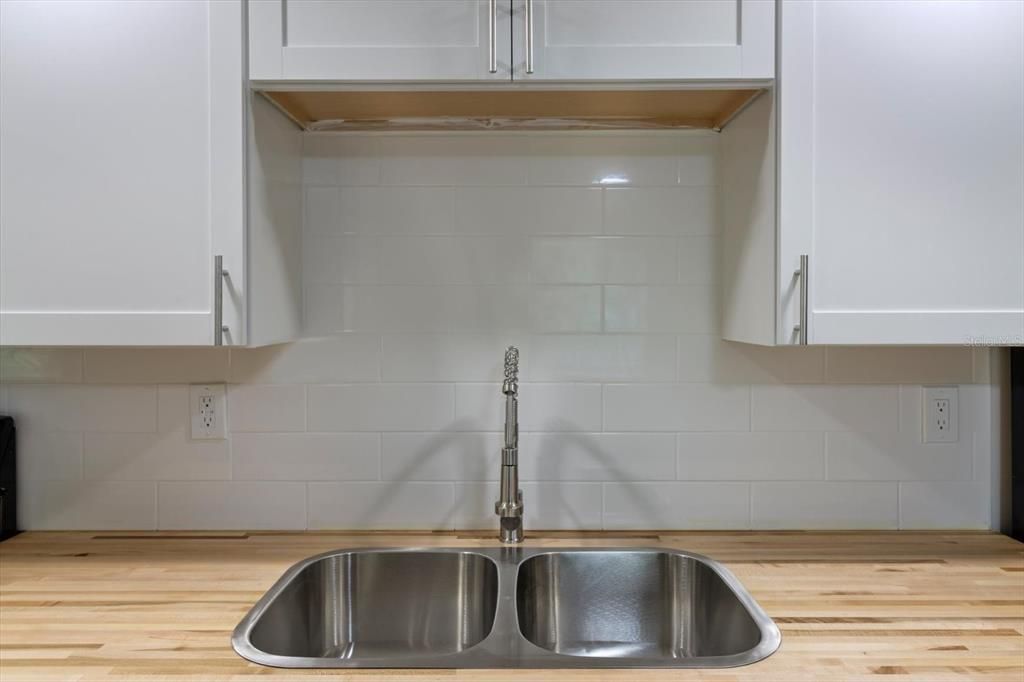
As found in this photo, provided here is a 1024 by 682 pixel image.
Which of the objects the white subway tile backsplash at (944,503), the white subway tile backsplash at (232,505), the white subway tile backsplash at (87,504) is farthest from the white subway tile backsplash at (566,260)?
the white subway tile backsplash at (87,504)

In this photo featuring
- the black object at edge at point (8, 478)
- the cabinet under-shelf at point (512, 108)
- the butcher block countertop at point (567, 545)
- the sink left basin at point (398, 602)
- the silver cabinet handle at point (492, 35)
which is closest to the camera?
the butcher block countertop at point (567, 545)

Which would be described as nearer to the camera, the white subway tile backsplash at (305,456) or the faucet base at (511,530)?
the faucet base at (511,530)

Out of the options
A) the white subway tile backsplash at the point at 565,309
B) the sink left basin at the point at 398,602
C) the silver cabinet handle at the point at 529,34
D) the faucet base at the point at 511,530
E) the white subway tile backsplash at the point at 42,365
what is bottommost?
the sink left basin at the point at 398,602

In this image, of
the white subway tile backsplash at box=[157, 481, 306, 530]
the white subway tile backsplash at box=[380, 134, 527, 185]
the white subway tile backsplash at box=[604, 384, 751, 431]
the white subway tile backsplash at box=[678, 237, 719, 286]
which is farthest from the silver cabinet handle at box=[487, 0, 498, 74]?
the white subway tile backsplash at box=[157, 481, 306, 530]

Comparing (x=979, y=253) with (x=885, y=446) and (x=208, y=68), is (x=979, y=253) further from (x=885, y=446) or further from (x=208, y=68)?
(x=208, y=68)

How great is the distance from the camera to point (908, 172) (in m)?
A: 1.22

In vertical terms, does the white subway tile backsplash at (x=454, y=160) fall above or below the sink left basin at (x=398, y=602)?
above

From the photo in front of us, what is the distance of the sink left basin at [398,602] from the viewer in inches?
54.8

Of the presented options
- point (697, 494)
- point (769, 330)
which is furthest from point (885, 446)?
point (769, 330)

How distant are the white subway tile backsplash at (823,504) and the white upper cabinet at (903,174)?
466mm

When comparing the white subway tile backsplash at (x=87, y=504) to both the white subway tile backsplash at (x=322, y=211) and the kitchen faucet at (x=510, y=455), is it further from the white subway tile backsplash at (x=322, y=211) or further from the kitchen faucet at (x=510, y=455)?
the kitchen faucet at (x=510, y=455)

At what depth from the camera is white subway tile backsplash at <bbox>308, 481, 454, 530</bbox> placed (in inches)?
61.6

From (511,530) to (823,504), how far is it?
0.69 metres

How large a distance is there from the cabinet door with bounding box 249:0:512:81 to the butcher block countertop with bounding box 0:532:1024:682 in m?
0.91
